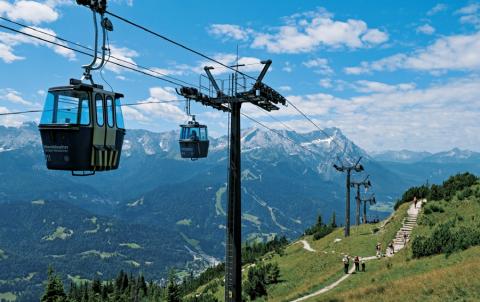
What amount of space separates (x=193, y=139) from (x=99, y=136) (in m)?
15.2

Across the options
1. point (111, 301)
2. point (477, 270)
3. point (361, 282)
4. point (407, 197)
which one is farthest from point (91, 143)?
point (111, 301)

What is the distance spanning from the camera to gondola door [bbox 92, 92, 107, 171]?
14945 mm

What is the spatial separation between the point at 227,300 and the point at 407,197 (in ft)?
176

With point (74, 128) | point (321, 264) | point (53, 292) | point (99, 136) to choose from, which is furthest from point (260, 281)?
point (53, 292)

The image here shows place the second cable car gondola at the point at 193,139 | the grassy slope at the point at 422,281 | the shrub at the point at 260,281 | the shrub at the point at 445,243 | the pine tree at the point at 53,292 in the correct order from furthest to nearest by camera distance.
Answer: the pine tree at the point at 53,292 < the shrub at the point at 260,281 < the shrub at the point at 445,243 < the second cable car gondola at the point at 193,139 < the grassy slope at the point at 422,281

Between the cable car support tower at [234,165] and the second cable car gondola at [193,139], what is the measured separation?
6130 mm

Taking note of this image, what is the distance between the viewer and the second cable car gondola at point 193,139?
30.1 meters

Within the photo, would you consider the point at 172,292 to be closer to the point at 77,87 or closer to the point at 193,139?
the point at 193,139

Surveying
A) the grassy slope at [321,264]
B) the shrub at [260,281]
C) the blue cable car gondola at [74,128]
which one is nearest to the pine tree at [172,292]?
the grassy slope at [321,264]

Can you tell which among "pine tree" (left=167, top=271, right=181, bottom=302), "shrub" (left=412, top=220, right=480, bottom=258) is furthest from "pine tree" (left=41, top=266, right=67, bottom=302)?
"shrub" (left=412, top=220, right=480, bottom=258)

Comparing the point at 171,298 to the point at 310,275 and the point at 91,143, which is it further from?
the point at 91,143

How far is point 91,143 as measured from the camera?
14.8 m

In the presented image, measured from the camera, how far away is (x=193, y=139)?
30.2m

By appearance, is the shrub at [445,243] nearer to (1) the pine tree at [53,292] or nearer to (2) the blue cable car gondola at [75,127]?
(2) the blue cable car gondola at [75,127]
